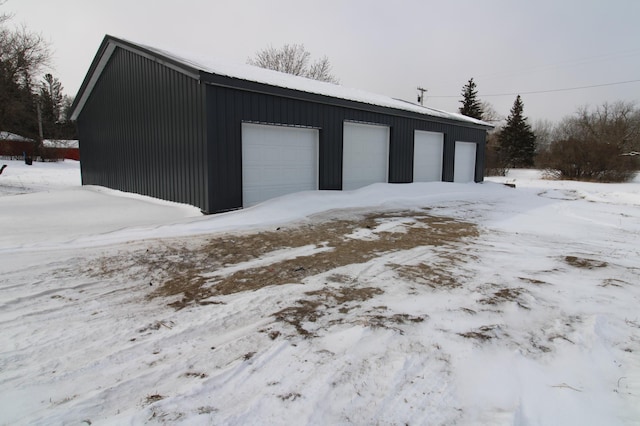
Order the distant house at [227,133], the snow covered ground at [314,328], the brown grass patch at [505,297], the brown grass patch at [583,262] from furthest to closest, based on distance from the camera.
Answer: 1. the distant house at [227,133]
2. the brown grass patch at [583,262]
3. the brown grass patch at [505,297]
4. the snow covered ground at [314,328]

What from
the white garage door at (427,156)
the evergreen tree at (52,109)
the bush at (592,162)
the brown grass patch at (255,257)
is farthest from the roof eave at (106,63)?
the evergreen tree at (52,109)

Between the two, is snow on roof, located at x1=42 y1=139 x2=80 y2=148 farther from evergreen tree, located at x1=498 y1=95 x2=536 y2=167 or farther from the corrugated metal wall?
evergreen tree, located at x1=498 y1=95 x2=536 y2=167

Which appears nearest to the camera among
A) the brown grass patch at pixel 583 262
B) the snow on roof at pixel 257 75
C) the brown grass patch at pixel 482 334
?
the brown grass patch at pixel 482 334

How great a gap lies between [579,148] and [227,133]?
2018cm

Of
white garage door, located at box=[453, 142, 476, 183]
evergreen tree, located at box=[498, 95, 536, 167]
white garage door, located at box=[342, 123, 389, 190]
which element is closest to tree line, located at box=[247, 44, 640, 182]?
evergreen tree, located at box=[498, 95, 536, 167]

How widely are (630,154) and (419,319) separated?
2372 cm

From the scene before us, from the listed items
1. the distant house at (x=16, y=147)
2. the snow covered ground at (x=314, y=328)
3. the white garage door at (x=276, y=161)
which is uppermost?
the distant house at (x=16, y=147)

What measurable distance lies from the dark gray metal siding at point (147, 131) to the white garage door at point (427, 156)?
824 centimetres

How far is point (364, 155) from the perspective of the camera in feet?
36.8

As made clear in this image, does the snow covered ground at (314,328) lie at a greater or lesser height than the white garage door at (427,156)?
lesser

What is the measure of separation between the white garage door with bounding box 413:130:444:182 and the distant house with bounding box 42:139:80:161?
26613 mm

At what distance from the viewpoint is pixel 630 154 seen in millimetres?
19547

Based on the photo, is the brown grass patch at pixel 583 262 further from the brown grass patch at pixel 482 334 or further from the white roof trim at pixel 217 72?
the white roof trim at pixel 217 72

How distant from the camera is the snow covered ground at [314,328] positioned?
1869 millimetres
